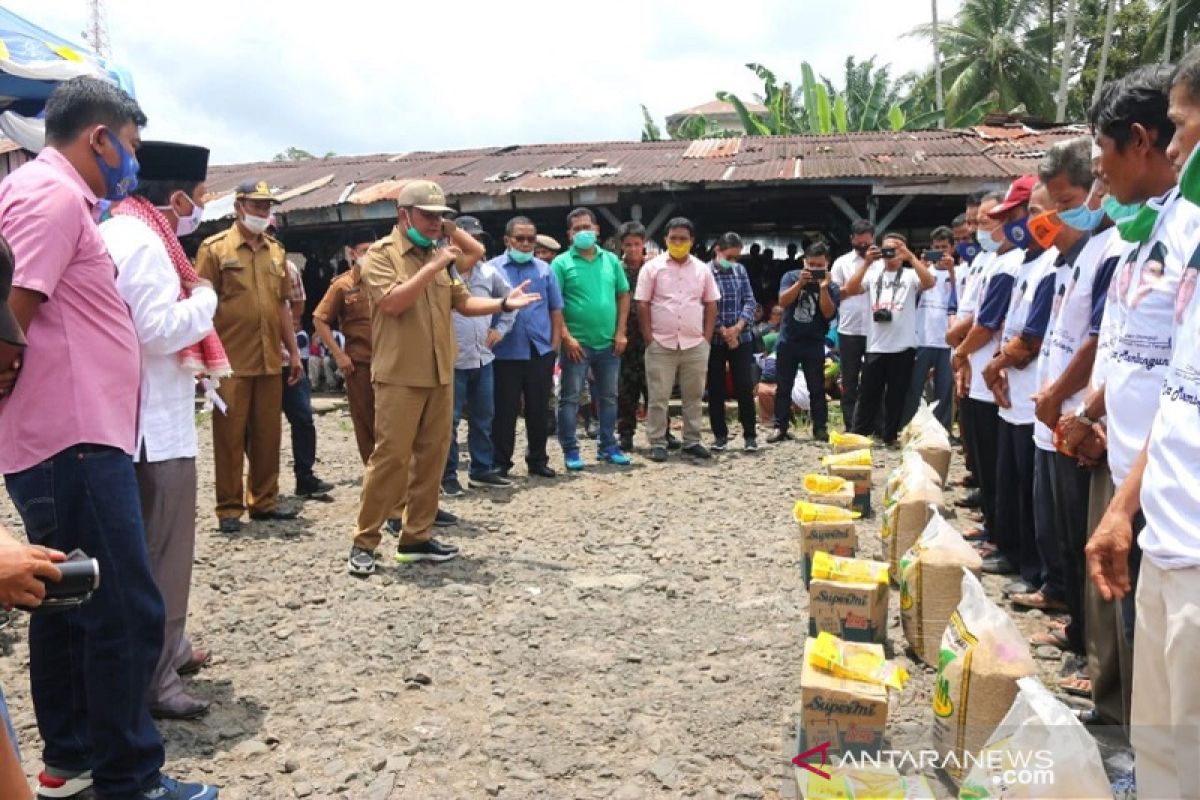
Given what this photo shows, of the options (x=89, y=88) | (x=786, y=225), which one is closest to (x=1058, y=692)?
(x=89, y=88)

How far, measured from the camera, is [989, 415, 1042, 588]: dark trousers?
4.21m

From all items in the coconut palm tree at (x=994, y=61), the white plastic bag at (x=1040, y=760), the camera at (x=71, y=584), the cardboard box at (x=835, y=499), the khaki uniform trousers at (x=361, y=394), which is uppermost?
the coconut palm tree at (x=994, y=61)

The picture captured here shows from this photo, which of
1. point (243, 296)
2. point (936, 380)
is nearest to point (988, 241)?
point (936, 380)

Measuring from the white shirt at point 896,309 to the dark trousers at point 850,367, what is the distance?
0.57 meters

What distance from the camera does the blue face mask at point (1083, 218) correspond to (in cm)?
324

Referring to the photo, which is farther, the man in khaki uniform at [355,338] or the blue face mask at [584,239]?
the blue face mask at [584,239]

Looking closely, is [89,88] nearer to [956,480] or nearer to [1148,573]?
[1148,573]

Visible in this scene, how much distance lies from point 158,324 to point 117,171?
0.48 meters

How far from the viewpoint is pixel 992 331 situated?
4.82 meters

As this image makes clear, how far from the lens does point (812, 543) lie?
13.6ft

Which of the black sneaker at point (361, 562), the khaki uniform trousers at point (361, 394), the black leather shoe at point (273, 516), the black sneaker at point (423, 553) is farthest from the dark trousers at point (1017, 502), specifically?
the black leather shoe at point (273, 516)

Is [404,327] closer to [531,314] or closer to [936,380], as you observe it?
[531,314]

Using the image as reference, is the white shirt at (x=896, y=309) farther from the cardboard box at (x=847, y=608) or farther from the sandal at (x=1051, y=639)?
the cardboard box at (x=847, y=608)

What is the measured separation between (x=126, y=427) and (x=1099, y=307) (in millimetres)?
3048
